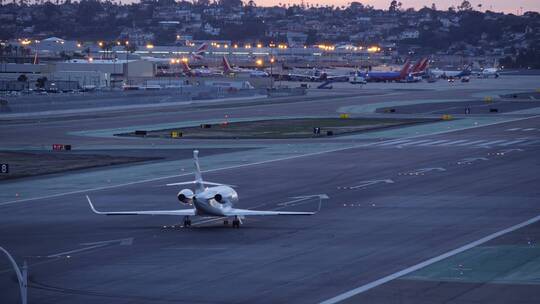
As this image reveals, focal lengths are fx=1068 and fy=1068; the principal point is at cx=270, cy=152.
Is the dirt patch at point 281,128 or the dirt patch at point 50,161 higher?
the dirt patch at point 50,161

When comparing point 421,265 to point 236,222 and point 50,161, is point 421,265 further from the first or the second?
point 50,161

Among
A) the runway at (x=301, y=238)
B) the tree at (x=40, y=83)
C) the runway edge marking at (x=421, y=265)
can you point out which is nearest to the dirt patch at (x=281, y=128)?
the runway at (x=301, y=238)

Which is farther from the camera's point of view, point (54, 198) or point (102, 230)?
point (54, 198)

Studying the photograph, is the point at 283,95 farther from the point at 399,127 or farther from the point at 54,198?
the point at 54,198

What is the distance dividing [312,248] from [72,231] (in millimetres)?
11352

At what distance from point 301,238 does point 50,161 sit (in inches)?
1440

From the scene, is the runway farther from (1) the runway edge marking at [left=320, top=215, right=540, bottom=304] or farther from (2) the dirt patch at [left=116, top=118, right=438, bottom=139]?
(2) the dirt patch at [left=116, top=118, right=438, bottom=139]

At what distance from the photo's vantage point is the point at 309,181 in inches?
2509

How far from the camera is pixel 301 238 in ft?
144

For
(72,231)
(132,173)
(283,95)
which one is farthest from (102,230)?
(283,95)

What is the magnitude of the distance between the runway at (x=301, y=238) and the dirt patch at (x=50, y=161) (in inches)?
178

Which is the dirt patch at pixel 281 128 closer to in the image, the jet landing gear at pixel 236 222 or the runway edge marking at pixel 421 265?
the jet landing gear at pixel 236 222

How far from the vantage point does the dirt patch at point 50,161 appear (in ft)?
230

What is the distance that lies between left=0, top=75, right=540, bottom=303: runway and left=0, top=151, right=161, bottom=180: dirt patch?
178 inches
